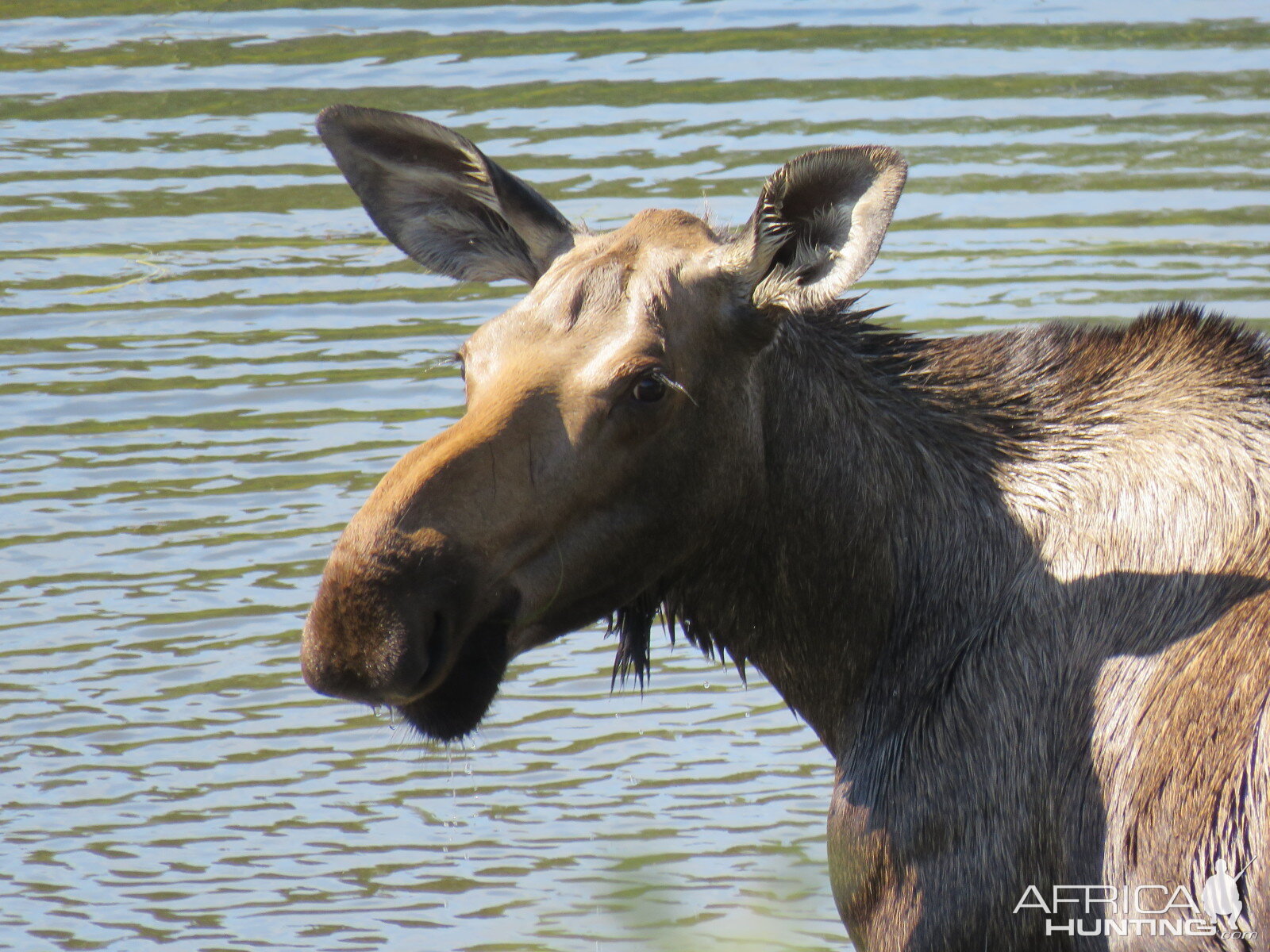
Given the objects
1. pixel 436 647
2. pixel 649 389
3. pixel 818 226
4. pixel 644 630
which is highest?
pixel 818 226

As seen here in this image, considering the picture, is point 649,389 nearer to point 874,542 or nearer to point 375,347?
point 874,542

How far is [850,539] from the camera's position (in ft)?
16.7

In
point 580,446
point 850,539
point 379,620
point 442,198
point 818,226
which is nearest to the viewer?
point 379,620

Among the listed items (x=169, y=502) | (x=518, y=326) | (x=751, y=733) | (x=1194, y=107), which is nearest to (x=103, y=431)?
(x=169, y=502)

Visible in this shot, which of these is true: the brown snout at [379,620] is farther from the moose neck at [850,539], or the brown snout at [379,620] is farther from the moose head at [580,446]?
the moose neck at [850,539]

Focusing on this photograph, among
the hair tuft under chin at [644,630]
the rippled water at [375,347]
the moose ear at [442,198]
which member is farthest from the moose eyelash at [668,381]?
the rippled water at [375,347]

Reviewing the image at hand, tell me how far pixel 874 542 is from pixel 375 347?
602 cm

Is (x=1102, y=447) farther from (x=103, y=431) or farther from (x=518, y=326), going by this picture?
(x=103, y=431)

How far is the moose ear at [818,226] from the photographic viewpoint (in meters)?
4.78

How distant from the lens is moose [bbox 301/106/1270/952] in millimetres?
4383

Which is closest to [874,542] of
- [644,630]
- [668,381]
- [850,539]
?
[850,539]

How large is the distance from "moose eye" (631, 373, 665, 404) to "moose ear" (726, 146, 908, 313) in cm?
40

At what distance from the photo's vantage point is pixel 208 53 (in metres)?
15.2

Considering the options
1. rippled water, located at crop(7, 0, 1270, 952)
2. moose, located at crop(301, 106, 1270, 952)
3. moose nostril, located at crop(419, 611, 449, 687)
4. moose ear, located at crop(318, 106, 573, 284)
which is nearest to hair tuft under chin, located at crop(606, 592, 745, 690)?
moose, located at crop(301, 106, 1270, 952)
